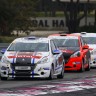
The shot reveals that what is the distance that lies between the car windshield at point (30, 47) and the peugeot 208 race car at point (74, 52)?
3.81m

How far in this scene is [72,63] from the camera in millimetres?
24031

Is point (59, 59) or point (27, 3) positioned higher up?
point (27, 3)

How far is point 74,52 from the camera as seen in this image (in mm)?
24125

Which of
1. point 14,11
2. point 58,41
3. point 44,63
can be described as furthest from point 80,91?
point 14,11

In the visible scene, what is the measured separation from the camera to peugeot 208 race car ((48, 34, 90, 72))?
2400 centimetres

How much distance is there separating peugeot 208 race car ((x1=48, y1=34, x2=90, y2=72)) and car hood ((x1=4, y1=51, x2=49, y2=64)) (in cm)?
469

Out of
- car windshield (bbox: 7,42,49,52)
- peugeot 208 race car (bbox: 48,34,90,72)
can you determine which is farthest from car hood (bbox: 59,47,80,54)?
car windshield (bbox: 7,42,49,52)

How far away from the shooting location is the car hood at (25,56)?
61.9 feet

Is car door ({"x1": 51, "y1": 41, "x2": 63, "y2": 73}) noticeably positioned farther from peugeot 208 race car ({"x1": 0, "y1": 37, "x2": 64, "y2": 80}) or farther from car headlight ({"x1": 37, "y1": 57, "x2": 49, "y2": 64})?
car headlight ({"x1": 37, "y1": 57, "x2": 49, "y2": 64})

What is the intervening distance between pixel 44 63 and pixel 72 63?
5.21 metres

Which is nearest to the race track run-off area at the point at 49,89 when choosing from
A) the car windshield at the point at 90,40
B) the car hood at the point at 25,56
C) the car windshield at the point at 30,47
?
the car hood at the point at 25,56

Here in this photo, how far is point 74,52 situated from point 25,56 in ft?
17.7

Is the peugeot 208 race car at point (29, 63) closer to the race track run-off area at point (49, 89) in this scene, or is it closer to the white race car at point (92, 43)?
the race track run-off area at point (49, 89)

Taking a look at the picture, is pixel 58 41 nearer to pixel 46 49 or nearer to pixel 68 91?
pixel 46 49
